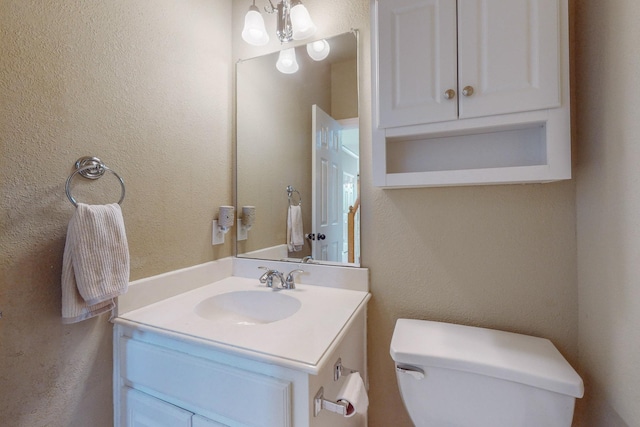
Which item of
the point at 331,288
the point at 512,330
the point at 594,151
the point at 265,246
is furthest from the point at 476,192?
the point at 265,246

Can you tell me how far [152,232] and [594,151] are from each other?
1.51m

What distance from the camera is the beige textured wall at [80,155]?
2.33ft

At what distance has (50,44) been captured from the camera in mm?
774

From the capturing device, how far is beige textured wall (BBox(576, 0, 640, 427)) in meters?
0.66

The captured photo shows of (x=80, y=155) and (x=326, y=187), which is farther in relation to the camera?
(x=326, y=187)

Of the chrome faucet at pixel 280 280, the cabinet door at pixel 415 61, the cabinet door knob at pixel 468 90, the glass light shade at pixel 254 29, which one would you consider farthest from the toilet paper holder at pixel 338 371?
the glass light shade at pixel 254 29

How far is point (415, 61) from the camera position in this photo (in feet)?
2.96

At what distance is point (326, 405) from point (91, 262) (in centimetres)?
76

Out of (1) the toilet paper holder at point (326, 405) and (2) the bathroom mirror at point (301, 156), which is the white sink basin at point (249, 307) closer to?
(2) the bathroom mirror at point (301, 156)

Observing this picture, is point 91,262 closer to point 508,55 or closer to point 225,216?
point 225,216

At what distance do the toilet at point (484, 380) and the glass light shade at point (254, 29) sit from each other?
145 cm

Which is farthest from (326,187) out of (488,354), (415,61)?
(488,354)

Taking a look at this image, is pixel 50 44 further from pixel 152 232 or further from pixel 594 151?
pixel 594 151

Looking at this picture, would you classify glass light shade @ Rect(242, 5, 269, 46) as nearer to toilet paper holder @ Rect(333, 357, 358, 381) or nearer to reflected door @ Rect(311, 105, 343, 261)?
reflected door @ Rect(311, 105, 343, 261)
